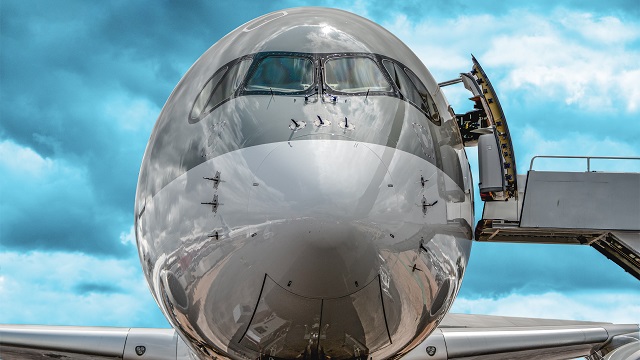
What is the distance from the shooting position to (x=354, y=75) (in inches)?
274

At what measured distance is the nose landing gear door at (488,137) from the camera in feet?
28.5

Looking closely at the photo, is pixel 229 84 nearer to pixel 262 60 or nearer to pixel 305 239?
pixel 262 60

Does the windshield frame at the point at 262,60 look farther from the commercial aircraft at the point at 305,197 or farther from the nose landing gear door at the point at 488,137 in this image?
the nose landing gear door at the point at 488,137

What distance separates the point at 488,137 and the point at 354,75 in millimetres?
2253

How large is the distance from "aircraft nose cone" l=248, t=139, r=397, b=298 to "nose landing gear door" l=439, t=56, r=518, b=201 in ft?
9.11

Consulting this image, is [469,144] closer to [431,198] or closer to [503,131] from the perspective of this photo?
[431,198]

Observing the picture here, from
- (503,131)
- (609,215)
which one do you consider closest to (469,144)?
(503,131)

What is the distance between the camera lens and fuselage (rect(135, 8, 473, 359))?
5.98 meters

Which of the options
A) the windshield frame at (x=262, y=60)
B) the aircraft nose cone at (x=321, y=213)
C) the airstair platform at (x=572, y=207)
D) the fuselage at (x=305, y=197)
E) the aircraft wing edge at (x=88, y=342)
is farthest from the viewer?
the airstair platform at (x=572, y=207)

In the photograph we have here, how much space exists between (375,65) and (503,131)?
20.8 feet

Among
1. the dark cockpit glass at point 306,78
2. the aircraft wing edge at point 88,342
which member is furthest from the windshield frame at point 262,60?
the aircraft wing edge at point 88,342

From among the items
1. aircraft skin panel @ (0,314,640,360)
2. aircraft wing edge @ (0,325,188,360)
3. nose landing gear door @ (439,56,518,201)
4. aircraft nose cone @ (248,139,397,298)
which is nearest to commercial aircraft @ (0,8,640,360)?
aircraft nose cone @ (248,139,397,298)

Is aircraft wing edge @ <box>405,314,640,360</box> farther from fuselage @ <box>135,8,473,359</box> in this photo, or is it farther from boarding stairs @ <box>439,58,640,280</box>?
fuselage @ <box>135,8,473,359</box>

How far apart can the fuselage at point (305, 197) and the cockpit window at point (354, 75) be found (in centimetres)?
2
